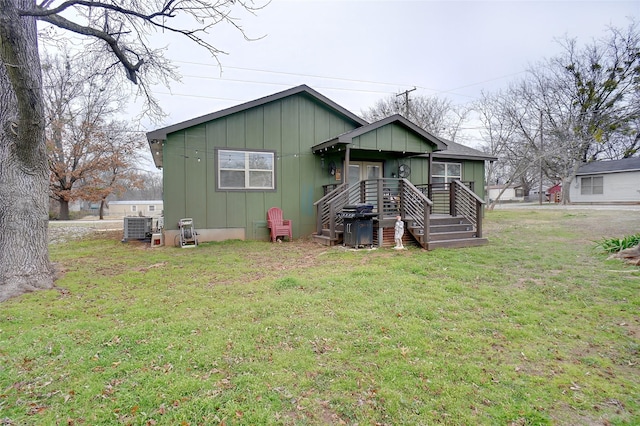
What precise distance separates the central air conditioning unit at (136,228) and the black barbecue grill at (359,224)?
6636 millimetres

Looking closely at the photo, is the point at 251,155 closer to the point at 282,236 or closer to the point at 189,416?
the point at 282,236

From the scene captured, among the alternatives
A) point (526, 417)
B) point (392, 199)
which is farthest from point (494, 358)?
point (392, 199)

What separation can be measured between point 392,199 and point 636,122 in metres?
28.3

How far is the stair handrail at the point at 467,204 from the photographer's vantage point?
8492 millimetres

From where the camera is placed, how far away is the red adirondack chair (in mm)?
9672

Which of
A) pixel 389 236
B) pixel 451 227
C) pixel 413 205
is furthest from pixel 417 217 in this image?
pixel 451 227

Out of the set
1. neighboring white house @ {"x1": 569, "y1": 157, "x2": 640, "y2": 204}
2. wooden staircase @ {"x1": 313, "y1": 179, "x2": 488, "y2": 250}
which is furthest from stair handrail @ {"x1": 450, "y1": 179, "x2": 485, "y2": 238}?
neighboring white house @ {"x1": 569, "y1": 157, "x2": 640, "y2": 204}

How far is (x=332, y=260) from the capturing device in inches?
271

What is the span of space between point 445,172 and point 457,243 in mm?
5877

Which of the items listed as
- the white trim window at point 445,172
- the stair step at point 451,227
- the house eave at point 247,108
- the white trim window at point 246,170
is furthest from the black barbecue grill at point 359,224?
the white trim window at point 445,172

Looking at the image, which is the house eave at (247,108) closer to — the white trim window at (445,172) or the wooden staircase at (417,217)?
the wooden staircase at (417,217)

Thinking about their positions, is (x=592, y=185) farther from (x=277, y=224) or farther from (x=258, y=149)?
(x=258, y=149)

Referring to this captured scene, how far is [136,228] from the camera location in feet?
34.6

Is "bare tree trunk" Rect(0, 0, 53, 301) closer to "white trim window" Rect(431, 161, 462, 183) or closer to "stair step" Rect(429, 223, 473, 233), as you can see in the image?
"stair step" Rect(429, 223, 473, 233)
